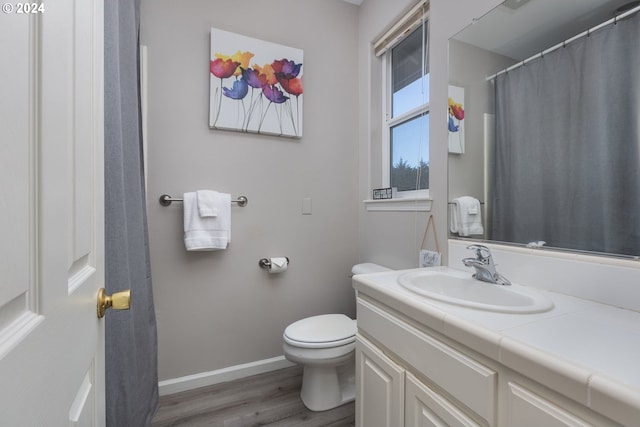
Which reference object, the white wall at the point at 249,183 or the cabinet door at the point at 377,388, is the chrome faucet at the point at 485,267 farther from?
the white wall at the point at 249,183

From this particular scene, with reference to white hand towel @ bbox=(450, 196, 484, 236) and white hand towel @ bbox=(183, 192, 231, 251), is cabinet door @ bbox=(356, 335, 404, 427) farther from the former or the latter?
white hand towel @ bbox=(183, 192, 231, 251)

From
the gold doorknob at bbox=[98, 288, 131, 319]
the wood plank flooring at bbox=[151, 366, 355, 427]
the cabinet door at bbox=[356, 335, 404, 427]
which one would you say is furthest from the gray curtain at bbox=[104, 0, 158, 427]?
the cabinet door at bbox=[356, 335, 404, 427]

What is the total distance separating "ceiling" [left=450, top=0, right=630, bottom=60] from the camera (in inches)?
36.2

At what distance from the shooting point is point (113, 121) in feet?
3.22

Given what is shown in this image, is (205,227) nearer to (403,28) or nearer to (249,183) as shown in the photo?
(249,183)

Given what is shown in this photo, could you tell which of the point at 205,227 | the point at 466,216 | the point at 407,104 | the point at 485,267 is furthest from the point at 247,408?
the point at 407,104

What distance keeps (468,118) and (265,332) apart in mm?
1732

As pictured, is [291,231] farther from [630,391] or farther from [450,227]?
[630,391]

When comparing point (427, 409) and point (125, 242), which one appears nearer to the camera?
Answer: point (427, 409)

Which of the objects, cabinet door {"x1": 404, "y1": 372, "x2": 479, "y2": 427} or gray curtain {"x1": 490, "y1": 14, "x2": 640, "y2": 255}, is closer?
cabinet door {"x1": 404, "y1": 372, "x2": 479, "y2": 427}

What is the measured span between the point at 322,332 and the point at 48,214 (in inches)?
56.1

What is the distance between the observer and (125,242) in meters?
1.04

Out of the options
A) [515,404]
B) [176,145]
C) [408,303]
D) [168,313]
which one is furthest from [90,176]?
[168,313]

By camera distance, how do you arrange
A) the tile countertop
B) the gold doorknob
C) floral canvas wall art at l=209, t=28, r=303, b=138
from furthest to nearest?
floral canvas wall art at l=209, t=28, r=303, b=138
the gold doorknob
the tile countertop
